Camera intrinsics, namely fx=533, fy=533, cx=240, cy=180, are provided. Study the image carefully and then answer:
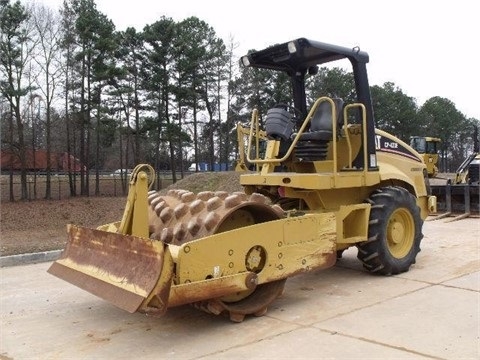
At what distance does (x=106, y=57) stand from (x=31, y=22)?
4798mm

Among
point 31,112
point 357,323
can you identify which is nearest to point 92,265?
point 357,323

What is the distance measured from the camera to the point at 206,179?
25297mm

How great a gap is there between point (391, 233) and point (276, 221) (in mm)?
2237

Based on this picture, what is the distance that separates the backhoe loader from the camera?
174 inches

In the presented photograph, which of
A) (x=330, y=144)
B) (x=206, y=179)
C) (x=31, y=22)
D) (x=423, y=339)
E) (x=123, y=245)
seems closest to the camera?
(x=423, y=339)

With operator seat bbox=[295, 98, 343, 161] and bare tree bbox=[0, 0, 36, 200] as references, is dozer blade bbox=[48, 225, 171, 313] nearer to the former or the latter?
operator seat bbox=[295, 98, 343, 161]

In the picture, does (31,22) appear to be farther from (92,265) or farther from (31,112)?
(92,265)

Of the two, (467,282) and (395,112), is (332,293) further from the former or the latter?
(395,112)

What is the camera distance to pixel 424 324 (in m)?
4.71

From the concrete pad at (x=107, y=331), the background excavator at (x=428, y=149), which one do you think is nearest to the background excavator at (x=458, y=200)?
the concrete pad at (x=107, y=331)

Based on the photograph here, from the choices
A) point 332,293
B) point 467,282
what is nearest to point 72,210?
point 332,293

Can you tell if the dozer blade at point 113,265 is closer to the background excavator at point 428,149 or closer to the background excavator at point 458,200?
the background excavator at point 458,200

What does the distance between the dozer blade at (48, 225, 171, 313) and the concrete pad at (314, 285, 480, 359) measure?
1614 mm

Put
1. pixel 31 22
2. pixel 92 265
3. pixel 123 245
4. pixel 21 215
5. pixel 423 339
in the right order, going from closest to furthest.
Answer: pixel 423 339
pixel 123 245
pixel 92 265
pixel 21 215
pixel 31 22
